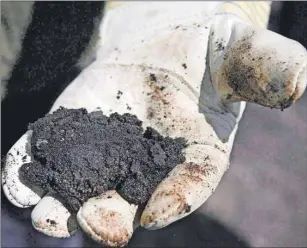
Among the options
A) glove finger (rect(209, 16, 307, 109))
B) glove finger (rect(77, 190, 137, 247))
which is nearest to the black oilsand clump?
glove finger (rect(77, 190, 137, 247))

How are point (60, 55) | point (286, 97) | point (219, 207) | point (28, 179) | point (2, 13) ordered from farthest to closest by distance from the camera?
point (219, 207), point (60, 55), point (2, 13), point (28, 179), point (286, 97)

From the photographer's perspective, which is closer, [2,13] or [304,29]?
[2,13]

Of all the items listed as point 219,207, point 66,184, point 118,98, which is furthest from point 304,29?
point 66,184

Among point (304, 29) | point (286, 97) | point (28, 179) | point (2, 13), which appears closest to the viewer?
point (286, 97)

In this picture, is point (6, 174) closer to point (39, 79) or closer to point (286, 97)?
point (39, 79)

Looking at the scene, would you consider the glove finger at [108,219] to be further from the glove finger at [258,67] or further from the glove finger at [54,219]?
the glove finger at [258,67]

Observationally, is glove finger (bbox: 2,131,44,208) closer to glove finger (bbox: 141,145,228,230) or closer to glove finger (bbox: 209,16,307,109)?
glove finger (bbox: 141,145,228,230)
